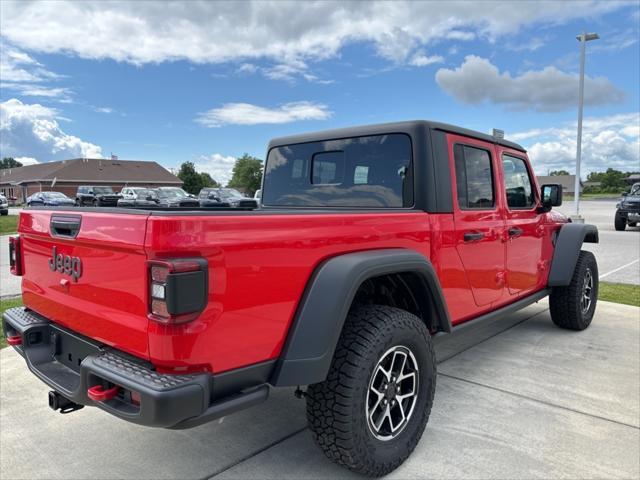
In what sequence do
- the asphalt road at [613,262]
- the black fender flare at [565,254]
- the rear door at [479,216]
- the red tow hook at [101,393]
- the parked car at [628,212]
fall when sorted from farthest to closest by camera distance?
the parked car at [628,212]
the asphalt road at [613,262]
the black fender flare at [565,254]
the rear door at [479,216]
the red tow hook at [101,393]

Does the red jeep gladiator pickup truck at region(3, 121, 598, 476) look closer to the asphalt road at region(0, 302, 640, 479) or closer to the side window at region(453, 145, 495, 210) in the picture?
the side window at region(453, 145, 495, 210)

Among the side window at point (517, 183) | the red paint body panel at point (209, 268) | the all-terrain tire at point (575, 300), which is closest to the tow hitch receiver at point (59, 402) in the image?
the red paint body panel at point (209, 268)

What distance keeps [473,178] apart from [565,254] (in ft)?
6.16

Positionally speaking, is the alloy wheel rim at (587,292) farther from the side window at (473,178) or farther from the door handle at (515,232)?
the side window at (473,178)

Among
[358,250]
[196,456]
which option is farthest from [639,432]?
[196,456]

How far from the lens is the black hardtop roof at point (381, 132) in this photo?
3191 millimetres

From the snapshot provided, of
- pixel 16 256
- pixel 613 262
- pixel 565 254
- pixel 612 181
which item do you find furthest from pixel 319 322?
pixel 612 181

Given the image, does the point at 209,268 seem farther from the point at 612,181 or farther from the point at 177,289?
the point at 612,181

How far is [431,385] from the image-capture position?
280cm

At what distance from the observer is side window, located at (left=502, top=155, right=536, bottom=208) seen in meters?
4.00

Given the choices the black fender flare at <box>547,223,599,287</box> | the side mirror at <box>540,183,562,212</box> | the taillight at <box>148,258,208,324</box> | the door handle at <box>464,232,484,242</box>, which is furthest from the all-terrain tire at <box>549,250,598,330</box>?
the taillight at <box>148,258,208,324</box>

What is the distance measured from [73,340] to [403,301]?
1.86 metres

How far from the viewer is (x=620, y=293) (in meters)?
7.00

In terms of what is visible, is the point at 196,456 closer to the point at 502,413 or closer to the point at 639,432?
the point at 502,413
